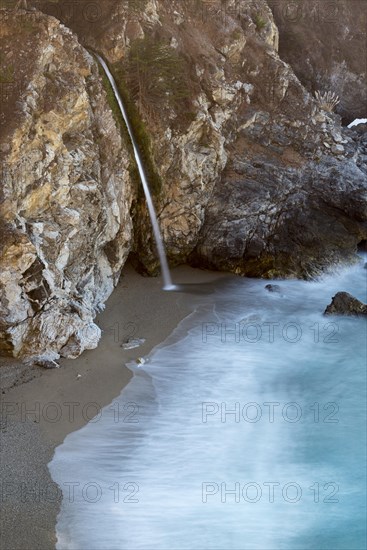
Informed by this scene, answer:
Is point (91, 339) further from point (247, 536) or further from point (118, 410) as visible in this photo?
point (247, 536)

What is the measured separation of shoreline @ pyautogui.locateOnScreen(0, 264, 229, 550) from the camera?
5.16m

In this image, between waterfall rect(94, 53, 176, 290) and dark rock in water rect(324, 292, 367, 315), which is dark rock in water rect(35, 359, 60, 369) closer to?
waterfall rect(94, 53, 176, 290)

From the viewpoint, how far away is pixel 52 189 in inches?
312

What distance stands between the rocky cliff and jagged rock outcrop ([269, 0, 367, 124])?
2305mm

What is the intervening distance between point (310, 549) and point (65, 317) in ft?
14.0

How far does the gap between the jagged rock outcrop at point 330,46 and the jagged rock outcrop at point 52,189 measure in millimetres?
8676

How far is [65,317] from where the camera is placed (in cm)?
759

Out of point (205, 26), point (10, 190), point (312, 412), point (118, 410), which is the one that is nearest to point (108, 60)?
point (205, 26)

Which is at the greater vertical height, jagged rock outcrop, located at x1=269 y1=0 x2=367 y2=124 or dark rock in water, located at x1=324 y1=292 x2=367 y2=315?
jagged rock outcrop, located at x1=269 y1=0 x2=367 y2=124

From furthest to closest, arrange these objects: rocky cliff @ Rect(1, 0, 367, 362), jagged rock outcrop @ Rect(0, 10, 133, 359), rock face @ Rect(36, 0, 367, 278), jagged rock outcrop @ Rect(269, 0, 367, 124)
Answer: jagged rock outcrop @ Rect(269, 0, 367, 124)
rock face @ Rect(36, 0, 367, 278)
rocky cliff @ Rect(1, 0, 367, 362)
jagged rock outcrop @ Rect(0, 10, 133, 359)

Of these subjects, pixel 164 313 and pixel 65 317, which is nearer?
pixel 65 317

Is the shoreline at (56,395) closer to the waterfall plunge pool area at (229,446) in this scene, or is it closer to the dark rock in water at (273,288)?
the waterfall plunge pool area at (229,446)

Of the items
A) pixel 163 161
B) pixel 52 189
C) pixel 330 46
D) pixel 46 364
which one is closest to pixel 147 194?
pixel 163 161

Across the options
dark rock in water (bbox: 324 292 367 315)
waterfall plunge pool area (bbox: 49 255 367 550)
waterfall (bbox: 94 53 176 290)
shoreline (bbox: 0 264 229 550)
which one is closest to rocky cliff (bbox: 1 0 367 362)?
waterfall (bbox: 94 53 176 290)
